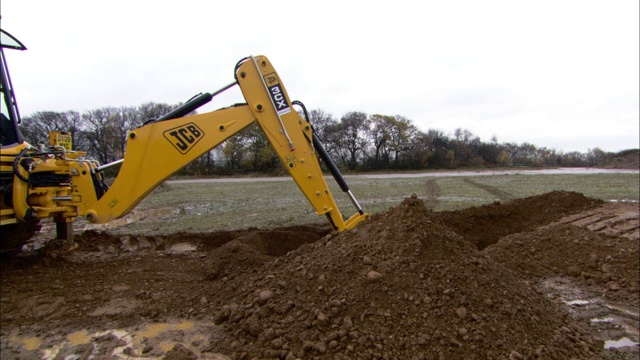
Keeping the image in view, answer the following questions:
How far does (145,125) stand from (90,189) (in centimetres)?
140

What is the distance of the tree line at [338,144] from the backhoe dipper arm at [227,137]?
1033 inches

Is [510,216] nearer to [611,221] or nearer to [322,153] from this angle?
[611,221]

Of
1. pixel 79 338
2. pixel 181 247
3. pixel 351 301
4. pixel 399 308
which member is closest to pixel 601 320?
pixel 399 308

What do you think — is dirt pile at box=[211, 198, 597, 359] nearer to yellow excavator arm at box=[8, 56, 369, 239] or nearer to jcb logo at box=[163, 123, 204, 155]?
yellow excavator arm at box=[8, 56, 369, 239]

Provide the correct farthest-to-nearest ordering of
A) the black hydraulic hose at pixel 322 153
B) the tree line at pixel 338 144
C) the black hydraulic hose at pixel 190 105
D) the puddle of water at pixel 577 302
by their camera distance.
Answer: the tree line at pixel 338 144, the black hydraulic hose at pixel 322 153, the black hydraulic hose at pixel 190 105, the puddle of water at pixel 577 302

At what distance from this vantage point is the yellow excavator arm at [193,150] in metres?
4.76

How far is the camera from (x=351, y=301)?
3289 mm

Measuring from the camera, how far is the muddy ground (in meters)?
3.01

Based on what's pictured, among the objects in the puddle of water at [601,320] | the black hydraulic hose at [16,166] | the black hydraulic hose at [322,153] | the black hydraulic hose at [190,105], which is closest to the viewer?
the puddle of water at [601,320]

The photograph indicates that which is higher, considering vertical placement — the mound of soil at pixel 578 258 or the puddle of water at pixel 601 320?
the mound of soil at pixel 578 258

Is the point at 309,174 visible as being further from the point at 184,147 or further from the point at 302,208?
the point at 302,208

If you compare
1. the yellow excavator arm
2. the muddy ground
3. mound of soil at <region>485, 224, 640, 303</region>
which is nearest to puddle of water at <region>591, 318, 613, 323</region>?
the muddy ground

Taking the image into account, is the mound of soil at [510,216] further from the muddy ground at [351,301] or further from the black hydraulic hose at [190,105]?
the black hydraulic hose at [190,105]

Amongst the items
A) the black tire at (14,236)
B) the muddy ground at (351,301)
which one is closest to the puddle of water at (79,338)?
the muddy ground at (351,301)
